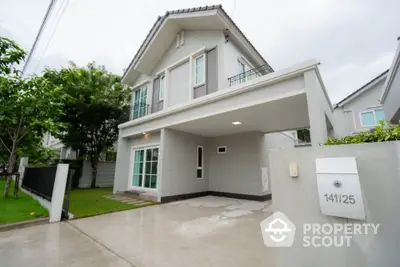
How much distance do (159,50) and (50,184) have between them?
6.83m

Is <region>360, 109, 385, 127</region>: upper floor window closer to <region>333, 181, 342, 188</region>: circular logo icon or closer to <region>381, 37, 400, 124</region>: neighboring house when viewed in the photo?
<region>381, 37, 400, 124</region>: neighboring house

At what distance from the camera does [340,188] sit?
5.17ft

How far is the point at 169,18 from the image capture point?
7.55 m

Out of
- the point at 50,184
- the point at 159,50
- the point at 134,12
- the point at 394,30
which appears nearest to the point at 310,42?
the point at 394,30

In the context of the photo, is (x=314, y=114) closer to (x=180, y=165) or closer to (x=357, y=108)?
(x=180, y=165)

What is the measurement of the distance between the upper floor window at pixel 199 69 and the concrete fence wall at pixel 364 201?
5.56 metres

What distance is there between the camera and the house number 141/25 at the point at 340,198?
4.98 ft

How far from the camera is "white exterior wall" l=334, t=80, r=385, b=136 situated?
12391 millimetres

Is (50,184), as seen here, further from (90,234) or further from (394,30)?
(394,30)

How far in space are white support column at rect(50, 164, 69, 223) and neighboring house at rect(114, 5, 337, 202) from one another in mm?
2842

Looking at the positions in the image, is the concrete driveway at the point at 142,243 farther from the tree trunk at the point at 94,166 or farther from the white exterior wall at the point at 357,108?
the white exterior wall at the point at 357,108

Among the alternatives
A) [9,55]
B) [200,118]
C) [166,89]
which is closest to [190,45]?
[166,89]

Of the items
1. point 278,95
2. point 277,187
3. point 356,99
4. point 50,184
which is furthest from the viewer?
point 356,99

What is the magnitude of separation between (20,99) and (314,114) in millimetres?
7937
